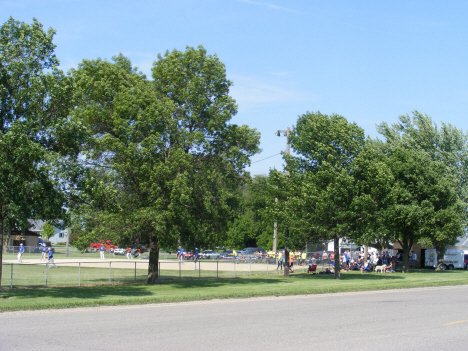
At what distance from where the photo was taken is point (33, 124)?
17.6 metres

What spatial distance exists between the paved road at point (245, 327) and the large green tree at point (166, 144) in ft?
24.1

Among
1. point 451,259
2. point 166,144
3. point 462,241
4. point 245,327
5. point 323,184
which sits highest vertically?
point 166,144

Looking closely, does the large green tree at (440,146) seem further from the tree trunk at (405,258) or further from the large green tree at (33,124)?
the large green tree at (33,124)

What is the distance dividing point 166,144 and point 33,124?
314 inches

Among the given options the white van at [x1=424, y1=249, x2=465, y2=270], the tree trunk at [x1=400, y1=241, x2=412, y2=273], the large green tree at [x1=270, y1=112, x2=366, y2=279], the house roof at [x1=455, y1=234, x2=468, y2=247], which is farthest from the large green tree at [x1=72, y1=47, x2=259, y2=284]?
the house roof at [x1=455, y1=234, x2=468, y2=247]

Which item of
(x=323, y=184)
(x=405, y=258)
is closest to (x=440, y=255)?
(x=405, y=258)

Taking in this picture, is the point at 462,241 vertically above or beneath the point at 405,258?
above

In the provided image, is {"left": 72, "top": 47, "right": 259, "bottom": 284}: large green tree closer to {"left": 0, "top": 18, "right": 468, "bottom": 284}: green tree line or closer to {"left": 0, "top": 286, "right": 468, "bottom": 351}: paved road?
{"left": 0, "top": 18, "right": 468, "bottom": 284}: green tree line

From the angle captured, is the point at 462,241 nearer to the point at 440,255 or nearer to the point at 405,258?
the point at 440,255

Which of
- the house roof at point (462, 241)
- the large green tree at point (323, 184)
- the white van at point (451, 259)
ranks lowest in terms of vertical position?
the white van at point (451, 259)

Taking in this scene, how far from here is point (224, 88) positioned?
26.8m

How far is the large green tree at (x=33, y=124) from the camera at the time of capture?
17.1 meters

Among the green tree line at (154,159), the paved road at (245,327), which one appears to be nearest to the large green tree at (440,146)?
the green tree line at (154,159)

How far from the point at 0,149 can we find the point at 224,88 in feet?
43.0
